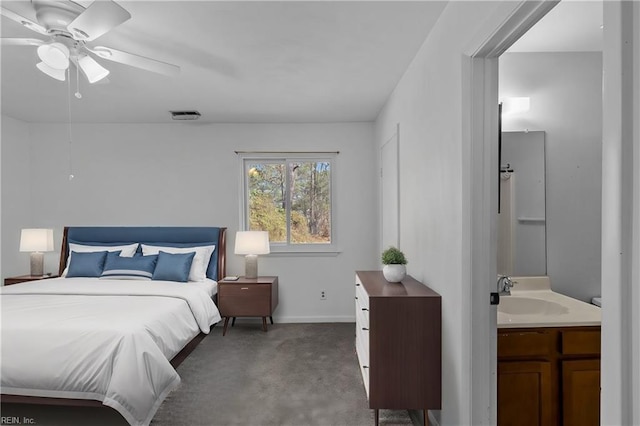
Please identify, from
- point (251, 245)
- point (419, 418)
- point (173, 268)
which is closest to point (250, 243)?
point (251, 245)

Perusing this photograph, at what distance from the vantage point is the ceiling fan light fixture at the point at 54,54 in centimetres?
Result: 202

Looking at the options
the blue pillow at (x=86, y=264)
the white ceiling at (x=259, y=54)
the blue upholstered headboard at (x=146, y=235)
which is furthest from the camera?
the blue upholstered headboard at (x=146, y=235)

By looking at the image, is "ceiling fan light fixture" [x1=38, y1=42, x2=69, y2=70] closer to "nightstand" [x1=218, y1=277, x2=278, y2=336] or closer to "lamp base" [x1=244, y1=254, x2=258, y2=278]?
"nightstand" [x1=218, y1=277, x2=278, y2=336]

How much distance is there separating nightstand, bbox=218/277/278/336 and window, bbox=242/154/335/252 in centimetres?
82

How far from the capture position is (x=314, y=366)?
3332 mm

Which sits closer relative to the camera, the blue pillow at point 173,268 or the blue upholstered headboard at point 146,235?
the blue pillow at point 173,268

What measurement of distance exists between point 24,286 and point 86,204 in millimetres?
1465

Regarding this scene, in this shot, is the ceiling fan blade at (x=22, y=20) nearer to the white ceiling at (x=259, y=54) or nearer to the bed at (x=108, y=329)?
the white ceiling at (x=259, y=54)

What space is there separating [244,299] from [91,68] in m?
2.76

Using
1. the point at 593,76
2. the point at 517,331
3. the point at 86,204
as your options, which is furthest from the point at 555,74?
the point at 86,204

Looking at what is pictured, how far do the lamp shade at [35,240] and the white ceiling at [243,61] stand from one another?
140 cm

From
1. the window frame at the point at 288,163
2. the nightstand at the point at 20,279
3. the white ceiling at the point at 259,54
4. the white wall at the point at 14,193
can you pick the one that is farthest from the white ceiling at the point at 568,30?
the white wall at the point at 14,193

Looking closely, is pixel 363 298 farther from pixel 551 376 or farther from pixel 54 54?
pixel 54 54

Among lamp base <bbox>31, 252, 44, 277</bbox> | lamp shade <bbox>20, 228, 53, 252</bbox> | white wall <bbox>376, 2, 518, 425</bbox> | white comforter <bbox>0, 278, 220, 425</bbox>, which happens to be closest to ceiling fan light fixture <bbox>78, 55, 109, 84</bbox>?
white comforter <bbox>0, 278, 220, 425</bbox>
